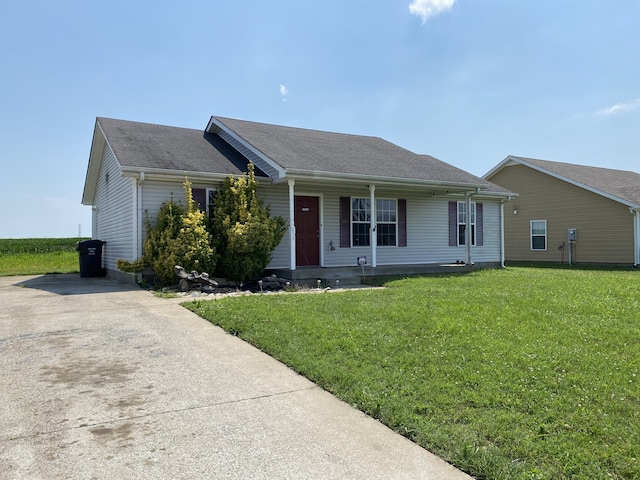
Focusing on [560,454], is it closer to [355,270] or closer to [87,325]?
[87,325]

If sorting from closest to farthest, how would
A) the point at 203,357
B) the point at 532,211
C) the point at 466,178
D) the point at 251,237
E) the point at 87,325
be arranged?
the point at 203,357 → the point at 87,325 → the point at 251,237 → the point at 466,178 → the point at 532,211

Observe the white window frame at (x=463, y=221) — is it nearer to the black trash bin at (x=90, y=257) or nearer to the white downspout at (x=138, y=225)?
the white downspout at (x=138, y=225)

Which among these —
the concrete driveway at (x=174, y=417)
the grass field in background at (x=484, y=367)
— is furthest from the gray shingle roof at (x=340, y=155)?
the concrete driveway at (x=174, y=417)

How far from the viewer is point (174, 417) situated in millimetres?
3658

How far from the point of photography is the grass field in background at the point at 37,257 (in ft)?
58.9

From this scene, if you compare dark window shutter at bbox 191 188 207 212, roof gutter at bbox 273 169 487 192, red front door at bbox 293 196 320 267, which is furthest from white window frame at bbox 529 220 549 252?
dark window shutter at bbox 191 188 207 212

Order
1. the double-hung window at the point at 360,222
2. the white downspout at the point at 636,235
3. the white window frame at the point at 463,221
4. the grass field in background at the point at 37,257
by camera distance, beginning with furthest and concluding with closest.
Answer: the white downspout at the point at 636,235
the grass field in background at the point at 37,257
the white window frame at the point at 463,221
the double-hung window at the point at 360,222

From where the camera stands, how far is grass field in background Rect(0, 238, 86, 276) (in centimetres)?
1795

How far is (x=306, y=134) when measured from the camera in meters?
16.2

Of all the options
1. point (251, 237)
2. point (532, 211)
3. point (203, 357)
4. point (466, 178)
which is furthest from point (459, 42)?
point (203, 357)

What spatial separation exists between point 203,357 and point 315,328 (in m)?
1.55

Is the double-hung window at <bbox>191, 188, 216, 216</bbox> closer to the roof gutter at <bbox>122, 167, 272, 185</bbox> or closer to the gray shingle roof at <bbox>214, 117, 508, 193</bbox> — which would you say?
the roof gutter at <bbox>122, 167, 272, 185</bbox>

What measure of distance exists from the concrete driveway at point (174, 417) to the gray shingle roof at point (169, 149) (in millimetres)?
6273

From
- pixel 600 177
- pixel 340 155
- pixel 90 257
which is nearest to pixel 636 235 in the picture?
pixel 600 177
